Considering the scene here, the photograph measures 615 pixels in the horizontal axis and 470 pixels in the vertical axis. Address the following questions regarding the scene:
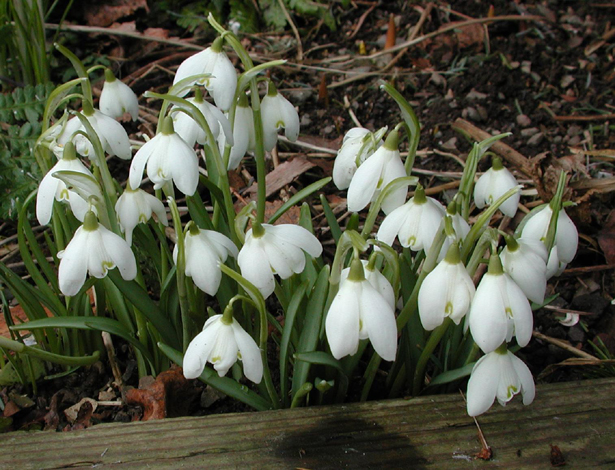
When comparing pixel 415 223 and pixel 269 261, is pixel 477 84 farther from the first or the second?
pixel 269 261

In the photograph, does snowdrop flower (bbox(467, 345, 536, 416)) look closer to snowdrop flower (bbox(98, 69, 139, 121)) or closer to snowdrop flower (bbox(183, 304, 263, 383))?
snowdrop flower (bbox(183, 304, 263, 383))

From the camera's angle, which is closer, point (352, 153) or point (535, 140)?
point (352, 153)

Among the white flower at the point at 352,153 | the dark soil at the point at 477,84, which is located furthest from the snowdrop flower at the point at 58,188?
the dark soil at the point at 477,84

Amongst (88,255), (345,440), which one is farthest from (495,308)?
(88,255)

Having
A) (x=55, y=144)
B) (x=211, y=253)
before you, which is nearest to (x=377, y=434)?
(x=211, y=253)

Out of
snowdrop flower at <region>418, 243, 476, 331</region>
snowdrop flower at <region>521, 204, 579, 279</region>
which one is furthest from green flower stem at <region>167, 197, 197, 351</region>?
snowdrop flower at <region>521, 204, 579, 279</region>

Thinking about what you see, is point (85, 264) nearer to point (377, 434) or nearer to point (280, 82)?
point (377, 434)

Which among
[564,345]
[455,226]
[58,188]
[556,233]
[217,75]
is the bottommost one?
[564,345]
